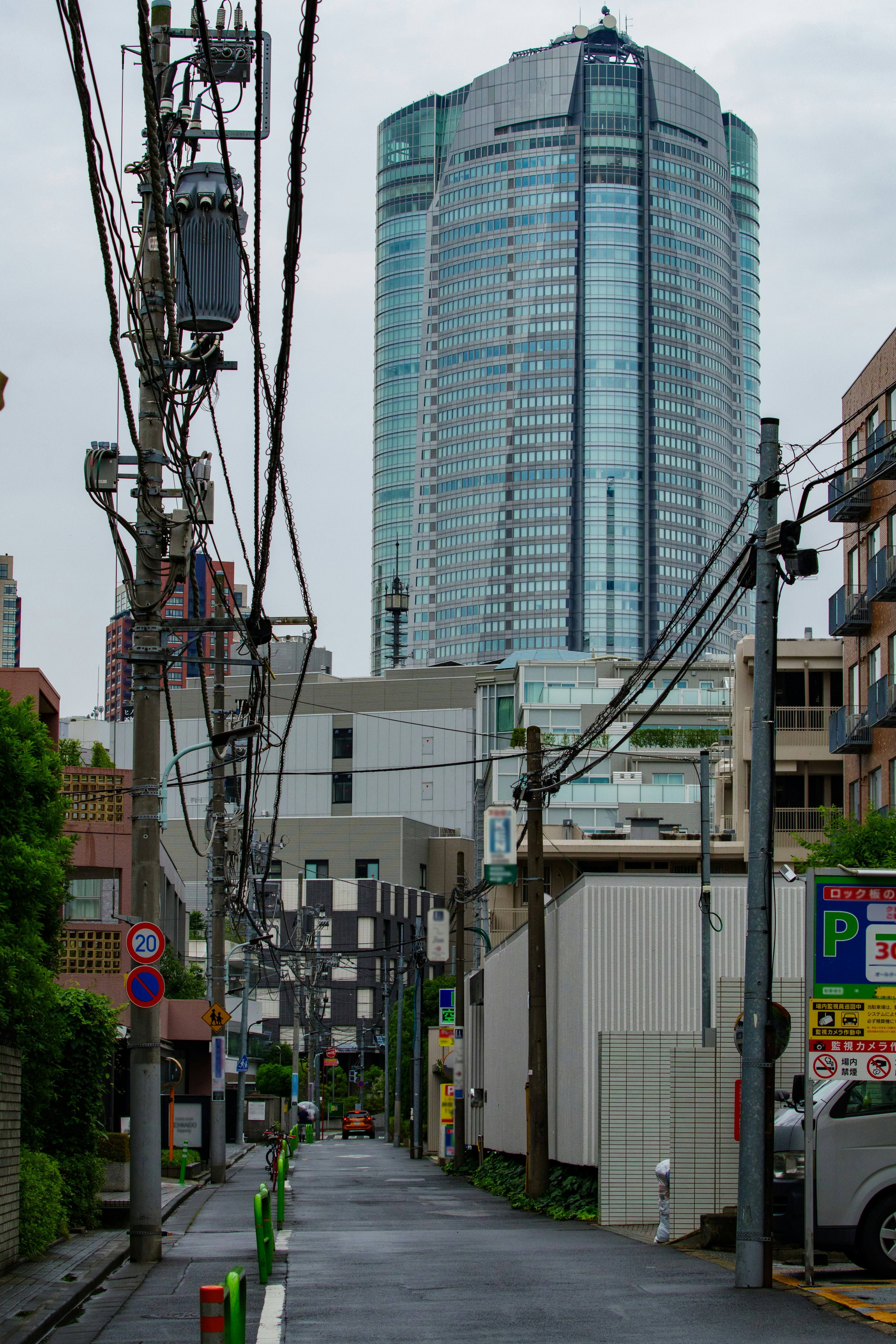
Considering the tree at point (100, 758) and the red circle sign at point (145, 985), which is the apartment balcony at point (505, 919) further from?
the red circle sign at point (145, 985)

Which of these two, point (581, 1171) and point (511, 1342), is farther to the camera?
point (581, 1171)

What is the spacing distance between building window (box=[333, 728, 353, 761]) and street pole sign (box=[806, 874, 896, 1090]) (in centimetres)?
12275

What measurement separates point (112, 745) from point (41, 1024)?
138 metres

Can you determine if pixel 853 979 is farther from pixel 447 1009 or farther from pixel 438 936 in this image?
pixel 447 1009

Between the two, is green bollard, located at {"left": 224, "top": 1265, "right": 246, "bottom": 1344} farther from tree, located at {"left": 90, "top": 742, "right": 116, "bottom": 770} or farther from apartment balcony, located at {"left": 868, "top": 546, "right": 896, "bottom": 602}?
tree, located at {"left": 90, "top": 742, "right": 116, "bottom": 770}

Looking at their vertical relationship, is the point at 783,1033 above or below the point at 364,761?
below

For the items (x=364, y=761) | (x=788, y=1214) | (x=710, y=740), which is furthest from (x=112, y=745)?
(x=788, y=1214)

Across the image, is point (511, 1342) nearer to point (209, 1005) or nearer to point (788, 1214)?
point (788, 1214)

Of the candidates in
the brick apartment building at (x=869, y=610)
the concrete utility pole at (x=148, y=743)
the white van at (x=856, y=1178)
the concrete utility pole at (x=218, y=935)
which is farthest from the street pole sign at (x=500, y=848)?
the brick apartment building at (x=869, y=610)

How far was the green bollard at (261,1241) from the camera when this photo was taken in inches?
535

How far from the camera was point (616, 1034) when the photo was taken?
2236cm

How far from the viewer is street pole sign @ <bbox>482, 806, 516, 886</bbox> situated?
19.8 metres

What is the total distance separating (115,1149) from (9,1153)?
40.0 feet

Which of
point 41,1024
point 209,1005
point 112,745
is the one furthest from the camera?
point 112,745
